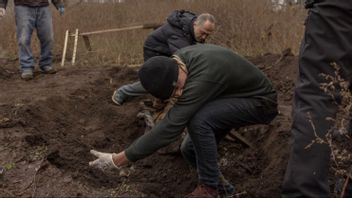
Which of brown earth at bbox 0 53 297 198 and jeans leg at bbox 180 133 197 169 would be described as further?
jeans leg at bbox 180 133 197 169

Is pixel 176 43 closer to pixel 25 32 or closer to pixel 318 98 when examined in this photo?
pixel 318 98

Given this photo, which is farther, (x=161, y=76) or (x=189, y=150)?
(x=189, y=150)

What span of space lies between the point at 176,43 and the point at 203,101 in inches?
77.3

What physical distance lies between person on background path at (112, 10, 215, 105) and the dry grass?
501 cm

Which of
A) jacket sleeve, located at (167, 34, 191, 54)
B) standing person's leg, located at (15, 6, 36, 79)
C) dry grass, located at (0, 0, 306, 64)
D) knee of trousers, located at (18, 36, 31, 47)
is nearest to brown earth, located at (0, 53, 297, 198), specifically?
standing person's leg, located at (15, 6, 36, 79)

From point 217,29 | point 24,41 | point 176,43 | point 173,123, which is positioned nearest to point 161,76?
point 173,123

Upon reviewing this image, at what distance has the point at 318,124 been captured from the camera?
276 centimetres

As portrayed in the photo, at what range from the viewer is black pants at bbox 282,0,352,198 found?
275 centimetres

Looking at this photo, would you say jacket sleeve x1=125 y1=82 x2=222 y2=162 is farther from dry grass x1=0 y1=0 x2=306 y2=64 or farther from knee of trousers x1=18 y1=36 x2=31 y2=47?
dry grass x1=0 y1=0 x2=306 y2=64

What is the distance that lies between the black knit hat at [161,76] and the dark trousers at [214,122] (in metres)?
0.33

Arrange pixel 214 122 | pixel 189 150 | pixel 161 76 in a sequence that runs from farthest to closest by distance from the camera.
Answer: pixel 189 150, pixel 214 122, pixel 161 76

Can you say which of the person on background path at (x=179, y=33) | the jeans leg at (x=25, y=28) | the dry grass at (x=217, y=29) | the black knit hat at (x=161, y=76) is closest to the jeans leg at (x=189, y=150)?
the black knit hat at (x=161, y=76)

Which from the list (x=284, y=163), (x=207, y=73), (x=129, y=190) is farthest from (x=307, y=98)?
(x=129, y=190)

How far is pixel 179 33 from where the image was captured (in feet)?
17.3
